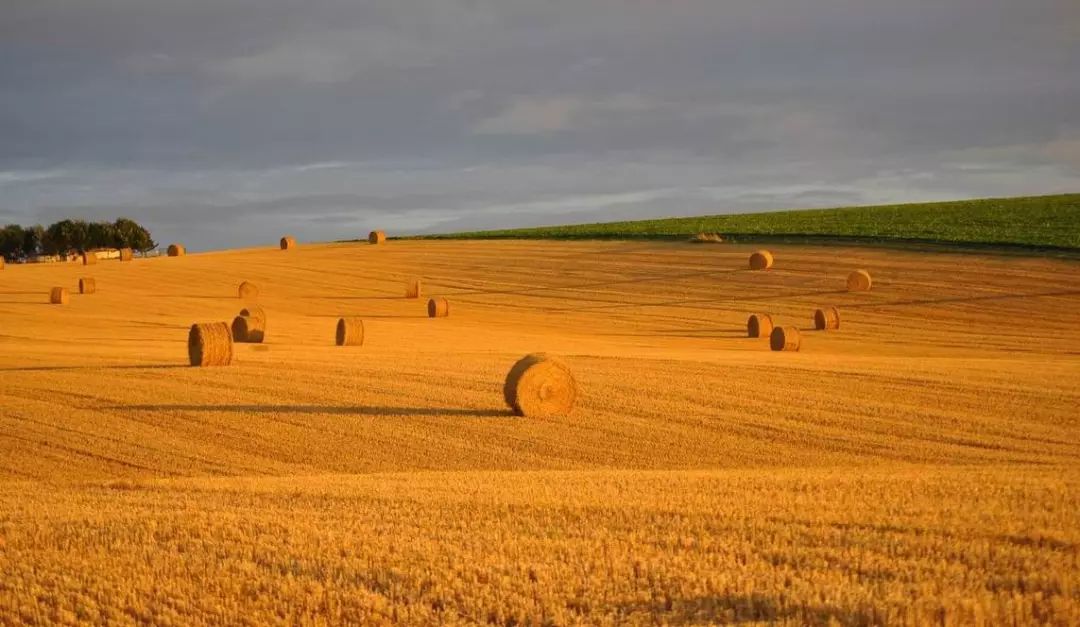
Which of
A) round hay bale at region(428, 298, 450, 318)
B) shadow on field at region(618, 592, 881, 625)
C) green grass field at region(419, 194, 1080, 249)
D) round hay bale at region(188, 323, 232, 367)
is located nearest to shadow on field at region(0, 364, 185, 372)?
round hay bale at region(188, 323, 232, 367)

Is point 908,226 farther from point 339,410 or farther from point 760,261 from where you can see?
point 339,410

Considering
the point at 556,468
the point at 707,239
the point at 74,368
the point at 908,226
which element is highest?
the point at 908,226

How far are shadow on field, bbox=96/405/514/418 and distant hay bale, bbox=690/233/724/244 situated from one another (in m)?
40.6

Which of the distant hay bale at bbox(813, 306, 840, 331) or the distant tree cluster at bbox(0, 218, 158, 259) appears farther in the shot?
the distant tree cluster at bbox(0, 218, 158, 259)

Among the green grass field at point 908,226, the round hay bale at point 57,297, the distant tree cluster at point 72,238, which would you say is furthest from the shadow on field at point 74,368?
the distant tree cluster at point 72,238

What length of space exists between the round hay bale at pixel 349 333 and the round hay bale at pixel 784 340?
38.5 ft

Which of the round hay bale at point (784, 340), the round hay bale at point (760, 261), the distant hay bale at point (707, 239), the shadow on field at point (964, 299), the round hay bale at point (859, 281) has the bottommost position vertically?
the round hay bale at point (784, 340)

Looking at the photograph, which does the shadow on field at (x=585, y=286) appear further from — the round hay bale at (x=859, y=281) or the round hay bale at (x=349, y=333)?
the round hay bale at (x=349, y=333)

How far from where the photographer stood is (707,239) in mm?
58125

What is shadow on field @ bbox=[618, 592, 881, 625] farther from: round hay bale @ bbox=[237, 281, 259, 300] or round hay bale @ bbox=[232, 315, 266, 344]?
round hay bale @ bbox=[237, 281, 259, 300]

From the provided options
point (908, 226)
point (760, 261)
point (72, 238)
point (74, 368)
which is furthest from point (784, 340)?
point (72, 238)

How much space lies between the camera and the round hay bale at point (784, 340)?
3144cm

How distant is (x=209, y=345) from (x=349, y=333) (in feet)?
25.2

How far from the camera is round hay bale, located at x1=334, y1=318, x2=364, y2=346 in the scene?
3036 cm
